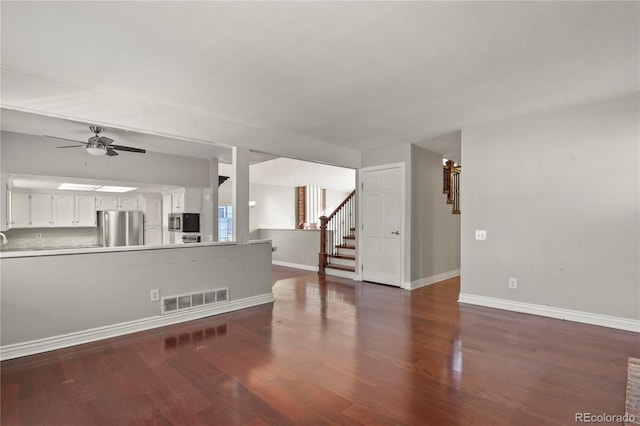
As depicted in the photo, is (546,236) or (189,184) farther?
(189,184)

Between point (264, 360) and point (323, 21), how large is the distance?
2557 mm

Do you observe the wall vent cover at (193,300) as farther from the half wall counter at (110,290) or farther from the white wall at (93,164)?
the white wall at (93,164)

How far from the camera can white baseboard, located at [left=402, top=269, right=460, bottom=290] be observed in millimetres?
5395

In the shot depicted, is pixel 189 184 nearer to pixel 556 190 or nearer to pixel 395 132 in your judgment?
pixel 395 132

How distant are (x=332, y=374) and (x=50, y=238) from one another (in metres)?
6.49

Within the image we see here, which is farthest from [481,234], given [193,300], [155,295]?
[155,295]

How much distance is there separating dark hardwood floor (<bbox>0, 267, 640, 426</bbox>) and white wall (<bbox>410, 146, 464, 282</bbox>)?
6.35 feet

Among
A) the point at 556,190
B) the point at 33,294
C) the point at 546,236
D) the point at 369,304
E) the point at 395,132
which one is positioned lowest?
the point at 369,304

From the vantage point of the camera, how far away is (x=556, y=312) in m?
3.78

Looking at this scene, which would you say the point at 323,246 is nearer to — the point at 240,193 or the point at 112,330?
the point at 240,193

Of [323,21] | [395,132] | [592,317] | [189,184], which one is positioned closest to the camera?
[323,21]

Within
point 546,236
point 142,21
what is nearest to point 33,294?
point 142,21

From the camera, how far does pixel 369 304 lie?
4441 mm

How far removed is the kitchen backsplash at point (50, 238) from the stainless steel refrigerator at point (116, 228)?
0.25 metres
